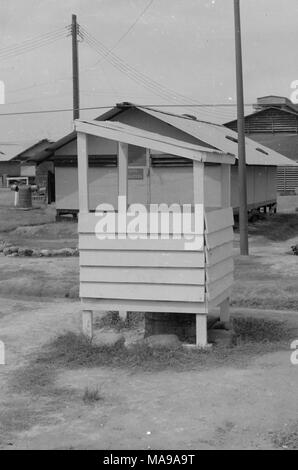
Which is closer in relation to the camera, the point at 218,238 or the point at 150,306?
the point at 150,306

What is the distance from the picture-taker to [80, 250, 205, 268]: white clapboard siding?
6723mm

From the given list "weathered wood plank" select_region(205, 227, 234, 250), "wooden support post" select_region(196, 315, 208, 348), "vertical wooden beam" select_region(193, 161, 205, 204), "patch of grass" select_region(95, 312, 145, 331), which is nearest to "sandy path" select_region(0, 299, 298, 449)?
"wooden support post" select_region(196, 315, 208, 348)

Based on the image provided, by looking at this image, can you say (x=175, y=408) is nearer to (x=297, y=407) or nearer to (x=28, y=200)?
(x=297, y=407)

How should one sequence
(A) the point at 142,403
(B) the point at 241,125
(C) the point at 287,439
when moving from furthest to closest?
(B) the point at 241,125 < (A) the point at 142,403 < (C) the point at 287,439

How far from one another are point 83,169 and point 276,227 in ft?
64.8

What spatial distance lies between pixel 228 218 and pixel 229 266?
57cm

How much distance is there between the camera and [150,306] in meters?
6.88

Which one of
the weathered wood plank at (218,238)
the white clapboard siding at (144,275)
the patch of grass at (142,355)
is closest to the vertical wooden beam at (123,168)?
the white clapboard siding at (144,275)

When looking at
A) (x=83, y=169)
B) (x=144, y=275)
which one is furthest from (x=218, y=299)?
(x=83, y=169)

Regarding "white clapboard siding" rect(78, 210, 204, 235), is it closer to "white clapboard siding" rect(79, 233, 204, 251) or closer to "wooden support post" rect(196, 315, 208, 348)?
"white clapboard siding" rect(79, 233, 204, 251)

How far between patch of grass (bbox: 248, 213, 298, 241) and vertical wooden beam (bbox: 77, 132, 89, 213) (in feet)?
52.2

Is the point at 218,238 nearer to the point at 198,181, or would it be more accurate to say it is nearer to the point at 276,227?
the point at 198,181

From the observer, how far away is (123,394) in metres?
5.58

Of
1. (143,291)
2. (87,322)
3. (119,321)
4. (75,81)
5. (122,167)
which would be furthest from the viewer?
(75,81)
